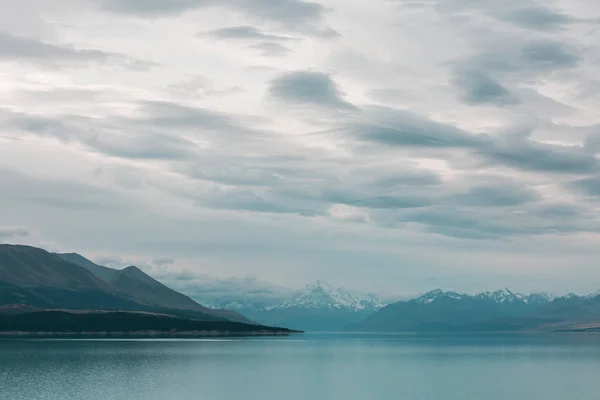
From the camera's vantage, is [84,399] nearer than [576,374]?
Yes

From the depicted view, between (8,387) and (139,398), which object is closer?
(139,398)

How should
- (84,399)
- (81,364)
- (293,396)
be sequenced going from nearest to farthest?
1. (84,399)
2. (293,396)
3. (81,364)

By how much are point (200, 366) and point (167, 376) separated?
31807 mm

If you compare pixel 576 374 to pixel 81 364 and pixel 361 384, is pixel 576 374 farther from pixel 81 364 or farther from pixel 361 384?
pixel 81 364

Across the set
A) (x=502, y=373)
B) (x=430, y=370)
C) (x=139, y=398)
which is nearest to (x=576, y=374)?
(x=502, y=373)

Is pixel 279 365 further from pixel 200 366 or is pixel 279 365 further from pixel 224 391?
pixel 224 391

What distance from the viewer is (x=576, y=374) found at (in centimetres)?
16800

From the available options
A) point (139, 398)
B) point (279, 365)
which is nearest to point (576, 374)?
point (279, 365)

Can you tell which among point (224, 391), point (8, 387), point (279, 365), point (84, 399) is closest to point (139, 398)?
point (84, 399)

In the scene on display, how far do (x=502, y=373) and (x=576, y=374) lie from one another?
15270 mm

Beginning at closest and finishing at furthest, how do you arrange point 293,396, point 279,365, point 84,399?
1. point 84,399
2. point 293,396
3. point 279,365

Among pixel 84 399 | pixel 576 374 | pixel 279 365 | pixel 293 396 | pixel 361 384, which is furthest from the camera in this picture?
pixel 279 365

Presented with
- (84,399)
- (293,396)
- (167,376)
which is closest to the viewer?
(84,399)

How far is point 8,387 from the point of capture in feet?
406
